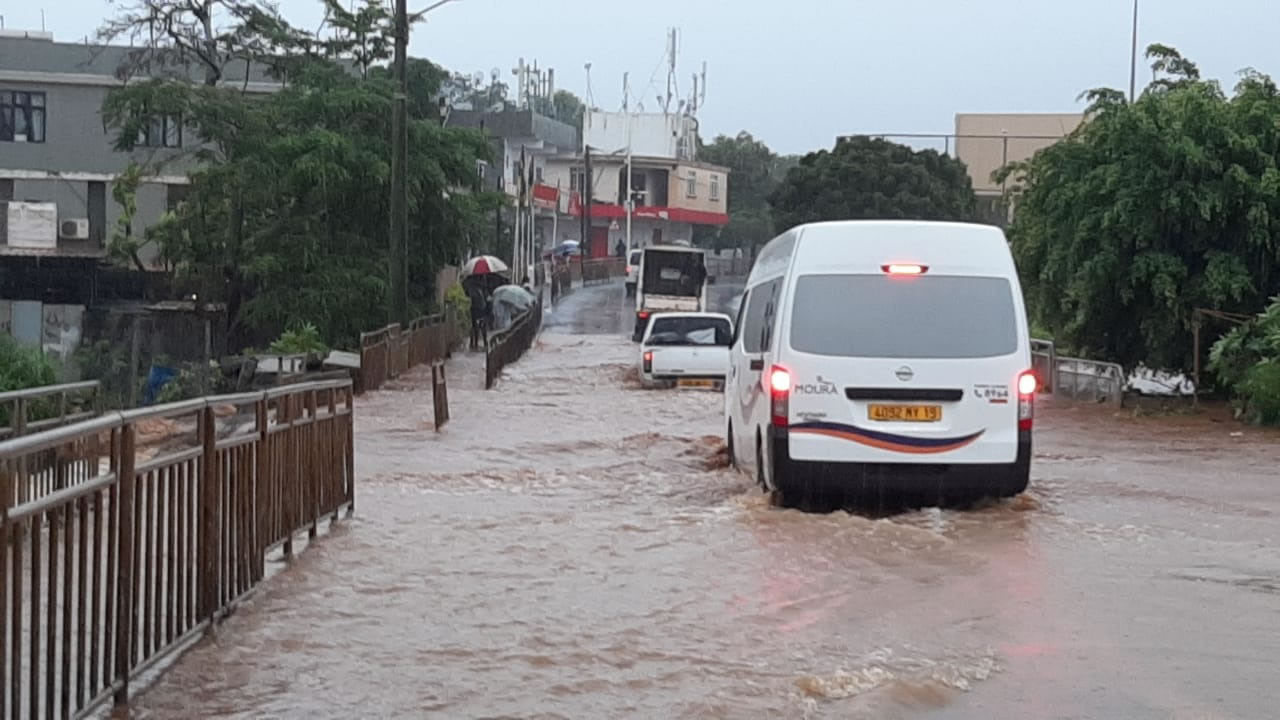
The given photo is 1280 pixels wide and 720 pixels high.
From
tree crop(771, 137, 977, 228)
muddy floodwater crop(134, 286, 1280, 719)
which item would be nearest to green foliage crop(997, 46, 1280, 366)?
muddy floodwater crop(134, 286, 1280, 719)

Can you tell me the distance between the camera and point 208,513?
25.2 feet

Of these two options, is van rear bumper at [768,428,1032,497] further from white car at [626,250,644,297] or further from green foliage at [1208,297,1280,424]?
white car at [626,250,644,297]

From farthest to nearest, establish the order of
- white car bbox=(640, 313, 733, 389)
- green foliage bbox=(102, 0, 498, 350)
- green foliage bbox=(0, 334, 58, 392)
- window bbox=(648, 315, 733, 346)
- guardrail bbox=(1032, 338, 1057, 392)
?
green foliage bbox=(102, 0, 498, 350), window bbox=(648, 315, 733, 346), white car bbox=(640, 313, 733, 389), guardrail bbox=(1032, 338, 1057, 392), green foliage bbox=(0, 334, 58, 392)

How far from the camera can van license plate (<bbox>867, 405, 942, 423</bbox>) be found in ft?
39.6

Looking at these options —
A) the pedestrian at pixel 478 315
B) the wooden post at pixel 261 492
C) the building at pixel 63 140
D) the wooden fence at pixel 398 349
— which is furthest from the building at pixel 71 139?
the wooden post at pixel 261 492

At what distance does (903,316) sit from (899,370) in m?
0.42

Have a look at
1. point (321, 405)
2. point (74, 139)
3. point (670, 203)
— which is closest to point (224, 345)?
point (74, 139)

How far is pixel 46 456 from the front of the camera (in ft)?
17.6

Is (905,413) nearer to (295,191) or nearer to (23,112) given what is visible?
(295,191)

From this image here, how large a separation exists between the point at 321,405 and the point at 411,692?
158 inches

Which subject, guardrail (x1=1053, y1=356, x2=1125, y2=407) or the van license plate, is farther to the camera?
guardrail (x1=1053, y1=356, x2=1125, y2=407)

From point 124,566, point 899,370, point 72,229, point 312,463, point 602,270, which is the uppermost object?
point 72,229

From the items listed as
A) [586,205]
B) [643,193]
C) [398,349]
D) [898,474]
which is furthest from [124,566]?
[643,193]

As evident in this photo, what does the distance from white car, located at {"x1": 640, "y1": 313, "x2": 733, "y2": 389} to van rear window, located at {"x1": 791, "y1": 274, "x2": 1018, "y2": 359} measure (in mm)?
17492
